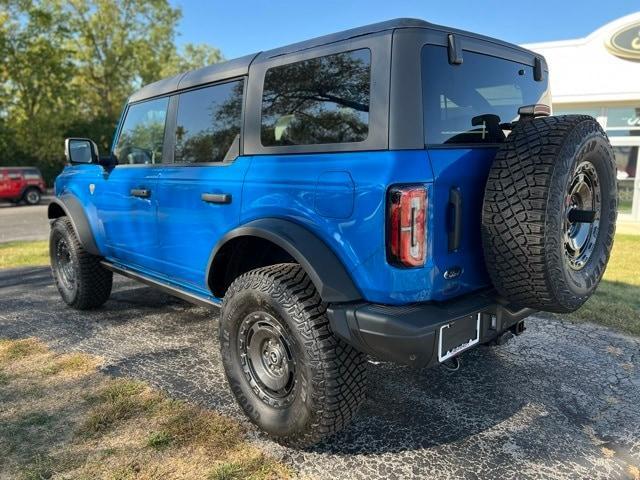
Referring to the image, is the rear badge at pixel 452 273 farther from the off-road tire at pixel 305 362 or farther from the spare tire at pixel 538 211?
the off-road tire at pixel 305 362

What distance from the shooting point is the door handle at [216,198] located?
2.78 meters

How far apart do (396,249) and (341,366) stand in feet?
2.03

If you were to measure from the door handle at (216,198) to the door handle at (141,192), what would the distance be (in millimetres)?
743

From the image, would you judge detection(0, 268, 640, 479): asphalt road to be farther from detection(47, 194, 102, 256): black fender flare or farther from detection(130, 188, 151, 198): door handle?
detection(130, 188, 151, 198): door handle

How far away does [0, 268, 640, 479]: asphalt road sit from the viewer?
236cm

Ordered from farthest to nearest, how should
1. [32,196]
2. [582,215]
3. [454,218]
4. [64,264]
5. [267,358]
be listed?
[32,196], [64,264], [267,358], [582,215], [454,218]

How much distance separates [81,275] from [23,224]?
34.1 feet

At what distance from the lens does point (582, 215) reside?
2354 mm

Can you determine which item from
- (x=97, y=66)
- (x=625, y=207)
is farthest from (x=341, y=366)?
(x=97, y=66)

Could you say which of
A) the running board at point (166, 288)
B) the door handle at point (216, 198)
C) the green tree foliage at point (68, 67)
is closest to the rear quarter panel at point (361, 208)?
the door handle at point (216, 198)

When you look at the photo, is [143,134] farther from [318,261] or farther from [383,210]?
[383,210]

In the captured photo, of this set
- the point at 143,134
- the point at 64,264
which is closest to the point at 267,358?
the point at 143,134

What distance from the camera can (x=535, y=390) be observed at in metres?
3.08

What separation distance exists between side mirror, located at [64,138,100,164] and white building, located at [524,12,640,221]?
469 inches
